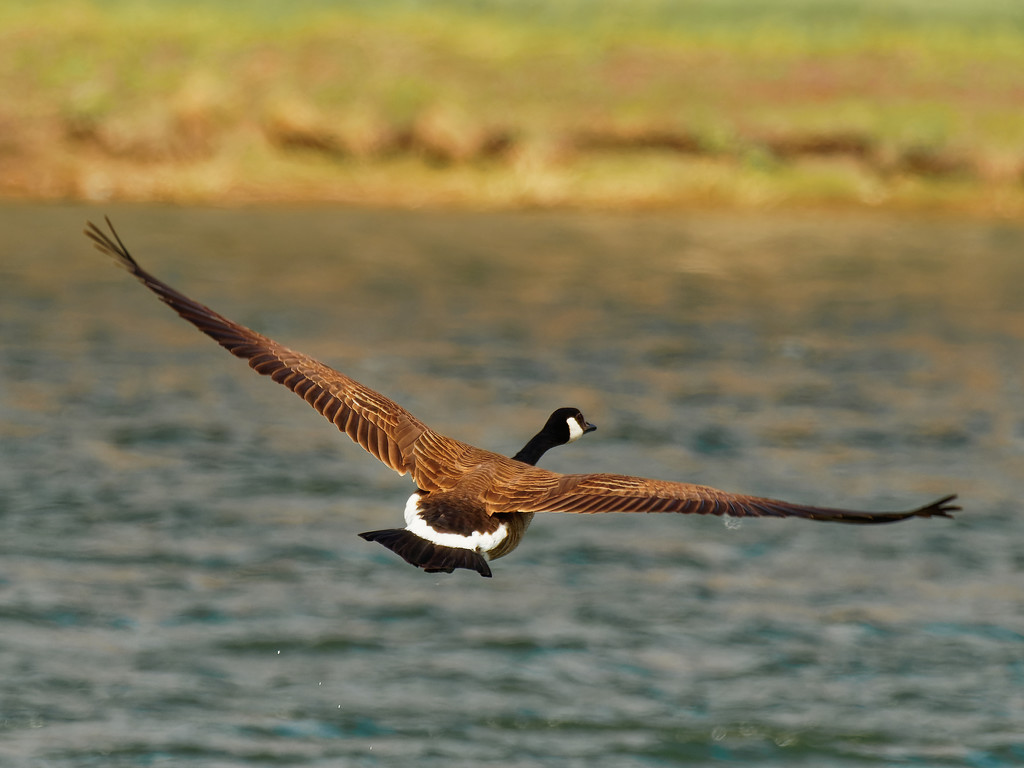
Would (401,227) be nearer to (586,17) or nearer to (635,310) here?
(635,310)

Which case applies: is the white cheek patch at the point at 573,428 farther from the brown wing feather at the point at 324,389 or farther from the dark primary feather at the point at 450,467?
the brown wing feather at the point at 324,389

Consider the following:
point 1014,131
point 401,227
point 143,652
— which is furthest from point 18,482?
point 1014,131

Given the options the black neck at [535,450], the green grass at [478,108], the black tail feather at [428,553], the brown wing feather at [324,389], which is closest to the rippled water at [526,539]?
the black neck at [535,450]

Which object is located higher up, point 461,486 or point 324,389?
point 324,389

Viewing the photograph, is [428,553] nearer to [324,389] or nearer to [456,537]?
[456,537]

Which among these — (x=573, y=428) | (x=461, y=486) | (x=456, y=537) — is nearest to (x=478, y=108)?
(x=573, y=428)

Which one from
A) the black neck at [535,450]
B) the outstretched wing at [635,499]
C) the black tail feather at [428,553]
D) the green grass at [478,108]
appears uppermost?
the green grass at [478,108]

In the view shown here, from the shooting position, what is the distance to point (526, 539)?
65.2 ft

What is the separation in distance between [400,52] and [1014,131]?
1782 cm

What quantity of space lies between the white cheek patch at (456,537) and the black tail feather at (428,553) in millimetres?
38

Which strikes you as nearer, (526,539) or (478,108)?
(526,539)

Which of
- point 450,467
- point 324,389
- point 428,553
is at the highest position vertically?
point 324,389

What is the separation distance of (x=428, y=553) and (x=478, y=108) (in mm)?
37221

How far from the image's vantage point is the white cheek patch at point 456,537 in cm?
830
